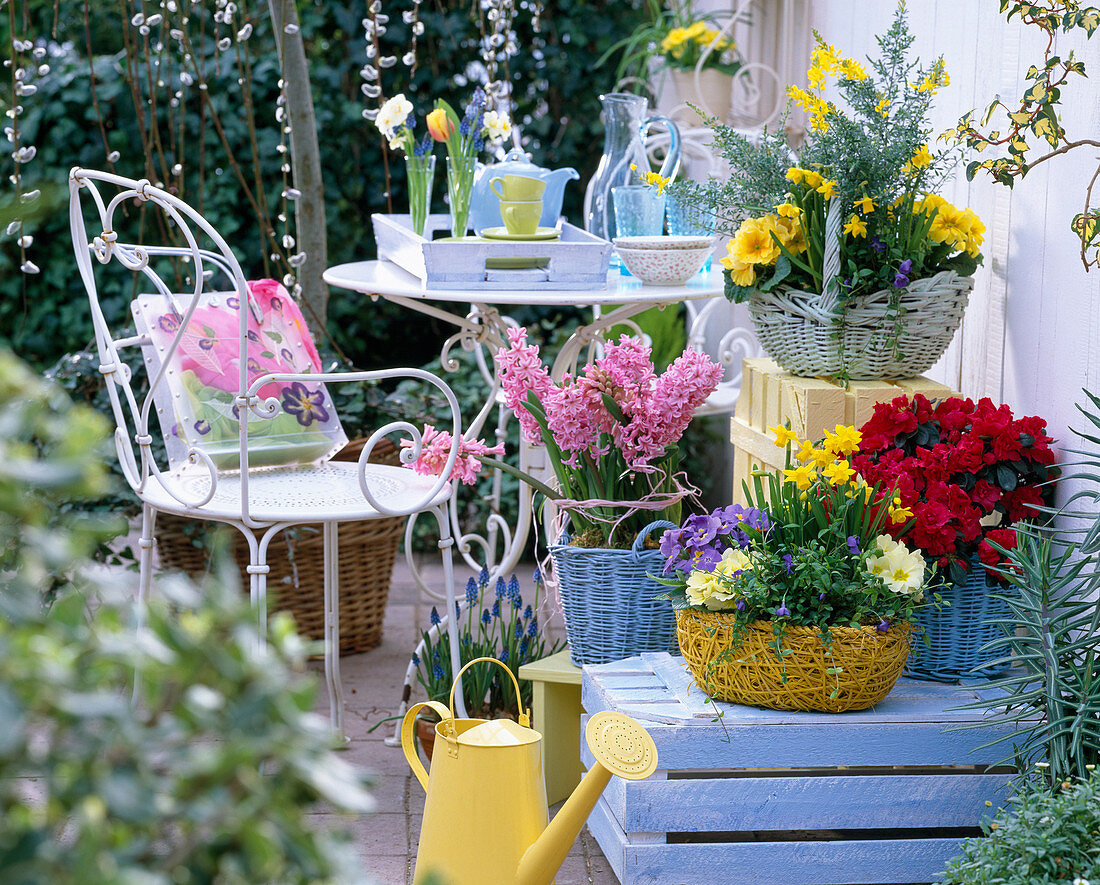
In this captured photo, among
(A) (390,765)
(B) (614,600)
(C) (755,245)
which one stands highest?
(C) (755,245)

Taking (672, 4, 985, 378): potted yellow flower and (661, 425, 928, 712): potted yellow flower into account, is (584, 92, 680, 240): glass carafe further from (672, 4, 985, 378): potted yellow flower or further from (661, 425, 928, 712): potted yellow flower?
(661, 425, 928, 712): potted yellow flower

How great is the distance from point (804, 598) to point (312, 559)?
1544 mm

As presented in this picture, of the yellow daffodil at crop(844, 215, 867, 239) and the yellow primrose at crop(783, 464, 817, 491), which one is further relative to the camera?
the yellow daffodil at crop(844, 215, 867, 239)

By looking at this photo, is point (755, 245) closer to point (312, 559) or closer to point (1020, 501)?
point (1020, 501)

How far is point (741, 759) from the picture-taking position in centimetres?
161

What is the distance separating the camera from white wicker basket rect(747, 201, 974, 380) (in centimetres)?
189

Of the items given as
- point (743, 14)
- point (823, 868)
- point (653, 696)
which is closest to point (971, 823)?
point (823, 868)

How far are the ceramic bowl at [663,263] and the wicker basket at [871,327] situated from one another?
33 centimetres

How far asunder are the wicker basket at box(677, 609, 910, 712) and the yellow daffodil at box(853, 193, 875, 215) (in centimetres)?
67

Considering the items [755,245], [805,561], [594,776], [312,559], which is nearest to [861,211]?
[755,245]

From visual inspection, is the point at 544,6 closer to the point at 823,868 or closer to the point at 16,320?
the point at 16,320

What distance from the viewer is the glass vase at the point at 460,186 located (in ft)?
8.30

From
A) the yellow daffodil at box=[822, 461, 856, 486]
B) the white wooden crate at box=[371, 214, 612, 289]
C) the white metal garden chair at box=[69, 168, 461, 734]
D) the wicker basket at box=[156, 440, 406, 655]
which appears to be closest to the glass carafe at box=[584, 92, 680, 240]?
the white wooden crate at box=[371, 214, 612, 289]

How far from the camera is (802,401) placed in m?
1.94
